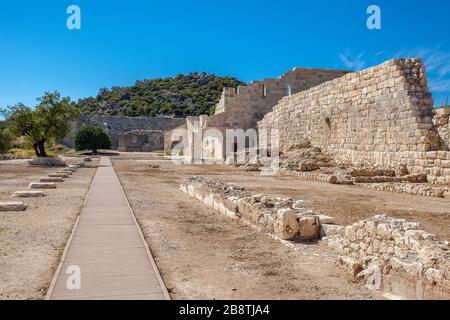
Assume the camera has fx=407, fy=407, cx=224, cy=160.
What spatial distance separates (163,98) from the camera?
287 feet

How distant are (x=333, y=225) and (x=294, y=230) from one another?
0.60 meters

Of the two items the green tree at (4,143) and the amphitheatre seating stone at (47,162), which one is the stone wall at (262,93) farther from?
the green tree at (4,143)

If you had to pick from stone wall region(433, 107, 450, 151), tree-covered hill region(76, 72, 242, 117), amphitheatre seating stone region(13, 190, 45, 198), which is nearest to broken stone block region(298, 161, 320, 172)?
stone wall region(433, 107, 450, 151)

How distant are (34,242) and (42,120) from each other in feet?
72.5

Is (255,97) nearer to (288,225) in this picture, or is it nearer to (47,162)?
(47,162)

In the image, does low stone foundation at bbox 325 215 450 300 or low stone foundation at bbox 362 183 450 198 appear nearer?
low stone foundation at bbox 325 215 450 300

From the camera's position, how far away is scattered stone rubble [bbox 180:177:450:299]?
3.78m

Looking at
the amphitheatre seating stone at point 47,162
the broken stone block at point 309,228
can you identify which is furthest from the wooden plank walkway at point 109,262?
the amphitheatre seating stone at point 47,162

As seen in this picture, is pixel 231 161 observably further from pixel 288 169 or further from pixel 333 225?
pixel 333 225

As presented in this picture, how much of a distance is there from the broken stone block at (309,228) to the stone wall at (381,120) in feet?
26.5

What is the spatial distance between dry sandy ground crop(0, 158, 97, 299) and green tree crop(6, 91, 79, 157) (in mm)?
16329

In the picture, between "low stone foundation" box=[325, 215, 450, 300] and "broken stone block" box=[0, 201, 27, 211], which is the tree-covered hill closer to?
"broken stone block" box=[0, 201, 27, 211]

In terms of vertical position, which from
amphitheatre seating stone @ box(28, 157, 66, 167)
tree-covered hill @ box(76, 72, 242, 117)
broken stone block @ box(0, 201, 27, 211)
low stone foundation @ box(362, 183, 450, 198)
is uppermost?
tree-covered hill @ box(76, 72, 242, 117)
